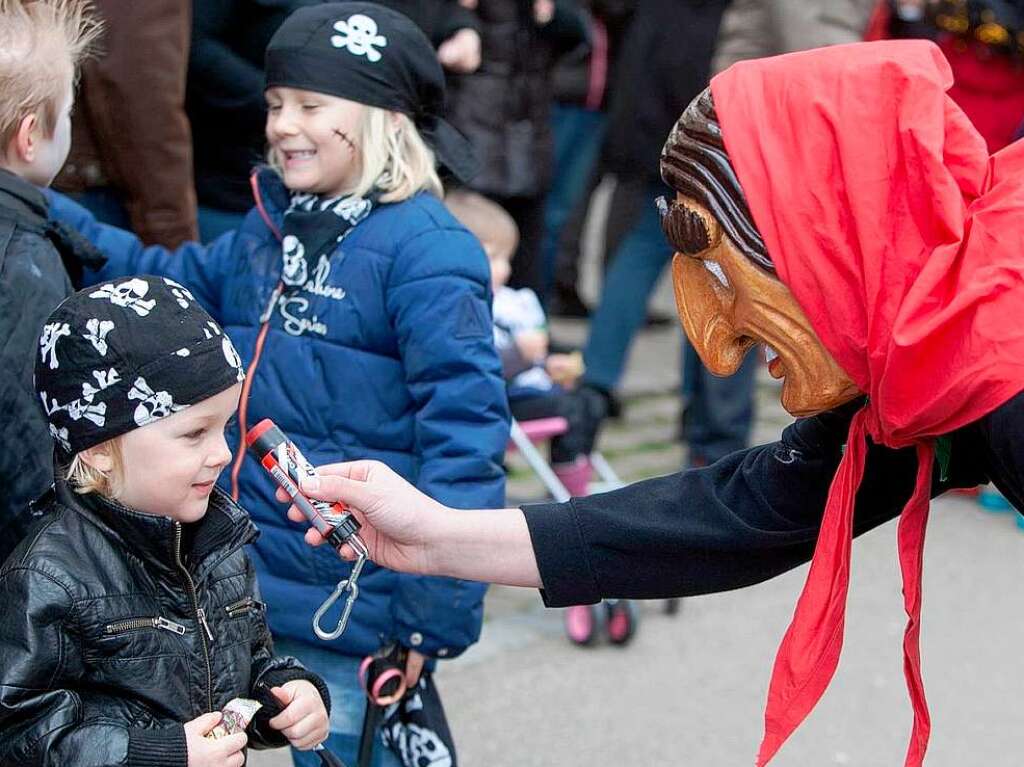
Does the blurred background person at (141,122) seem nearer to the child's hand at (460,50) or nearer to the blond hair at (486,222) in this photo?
the blond hair at (486,222)

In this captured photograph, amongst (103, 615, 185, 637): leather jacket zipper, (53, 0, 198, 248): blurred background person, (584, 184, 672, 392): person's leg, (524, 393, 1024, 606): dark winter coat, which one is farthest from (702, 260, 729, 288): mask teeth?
(584, 184, 672, 392): person's leg

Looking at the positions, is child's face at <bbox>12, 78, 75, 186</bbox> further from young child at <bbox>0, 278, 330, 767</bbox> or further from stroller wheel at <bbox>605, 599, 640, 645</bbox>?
stroller wheel at <bbox>605, 599, 640, 645</bbox>

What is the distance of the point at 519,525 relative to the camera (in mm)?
2371

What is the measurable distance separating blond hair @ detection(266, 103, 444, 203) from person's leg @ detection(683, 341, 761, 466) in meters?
2.61

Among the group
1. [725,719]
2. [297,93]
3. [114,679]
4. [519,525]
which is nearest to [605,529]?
[519,525]

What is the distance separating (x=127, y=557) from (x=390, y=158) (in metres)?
1.14

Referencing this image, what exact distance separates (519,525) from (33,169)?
1.08 meters

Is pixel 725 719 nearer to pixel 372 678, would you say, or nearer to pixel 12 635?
pixel 372 678

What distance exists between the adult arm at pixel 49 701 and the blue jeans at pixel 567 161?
16.6ft

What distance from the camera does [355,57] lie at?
2947 millimetres

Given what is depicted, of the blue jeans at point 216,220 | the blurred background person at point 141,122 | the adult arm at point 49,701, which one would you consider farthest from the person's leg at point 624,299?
the adult arm at point 49,701

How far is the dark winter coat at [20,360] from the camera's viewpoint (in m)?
2.45

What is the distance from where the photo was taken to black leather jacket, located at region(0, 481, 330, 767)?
6.56ft

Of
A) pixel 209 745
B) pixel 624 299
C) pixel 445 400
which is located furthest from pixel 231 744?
pixel 624 299
